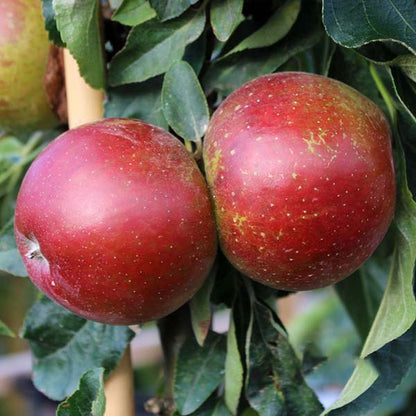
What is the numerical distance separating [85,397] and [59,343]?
0.52ft

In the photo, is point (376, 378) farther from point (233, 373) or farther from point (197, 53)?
point (197, 53)

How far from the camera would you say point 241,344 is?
2.12ft

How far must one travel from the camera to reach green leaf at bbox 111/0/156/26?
24.3 inches

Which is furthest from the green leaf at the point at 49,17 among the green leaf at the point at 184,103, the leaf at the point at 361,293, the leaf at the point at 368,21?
the leaf at the point at 361,293

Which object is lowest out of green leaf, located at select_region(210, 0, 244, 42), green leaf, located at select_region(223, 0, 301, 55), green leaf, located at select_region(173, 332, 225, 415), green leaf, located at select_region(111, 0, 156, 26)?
green leaf, located at select_region(173, 332, 225, 415)

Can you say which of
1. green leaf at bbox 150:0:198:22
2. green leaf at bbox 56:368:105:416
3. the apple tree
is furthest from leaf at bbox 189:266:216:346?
green leaf at bbox 150:0:198:22

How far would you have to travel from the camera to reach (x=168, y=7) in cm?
Answer: 60

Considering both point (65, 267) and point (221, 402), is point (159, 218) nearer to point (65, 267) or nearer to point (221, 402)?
point (65, 267)

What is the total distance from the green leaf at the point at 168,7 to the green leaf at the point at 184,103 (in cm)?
4

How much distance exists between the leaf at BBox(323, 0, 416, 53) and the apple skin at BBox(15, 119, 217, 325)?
15 cm

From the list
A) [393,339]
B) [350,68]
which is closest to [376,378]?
[393,339]

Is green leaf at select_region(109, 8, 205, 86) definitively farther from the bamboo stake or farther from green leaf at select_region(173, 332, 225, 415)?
green leaf at select_region(173, 332, 225, 415)

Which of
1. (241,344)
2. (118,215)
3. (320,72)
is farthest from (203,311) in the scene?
(320,72)

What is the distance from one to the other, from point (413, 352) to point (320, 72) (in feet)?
0.94
